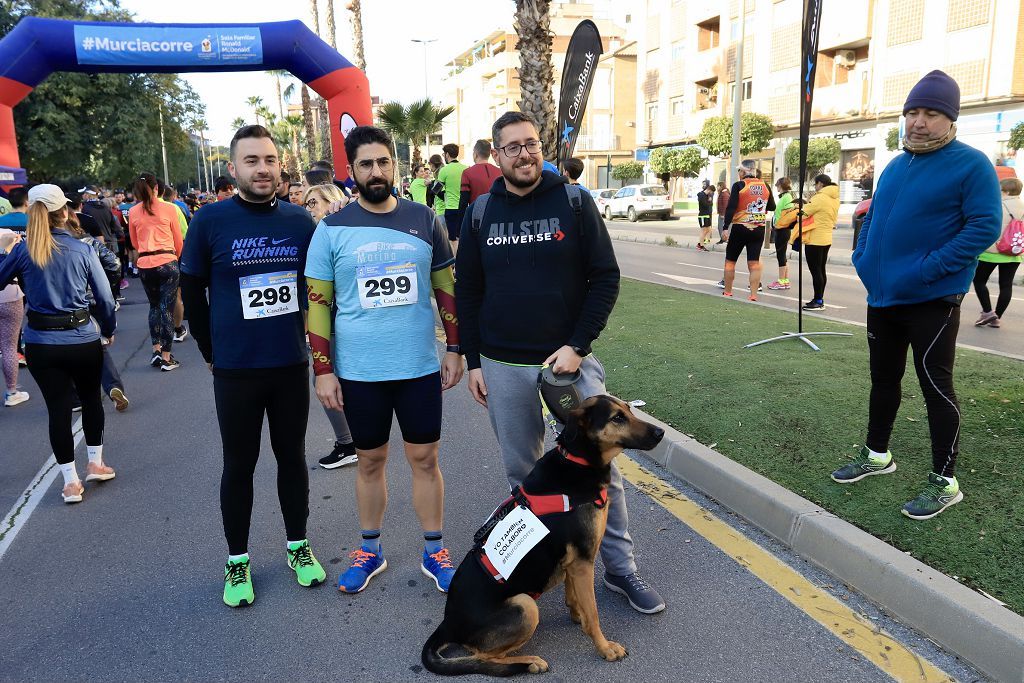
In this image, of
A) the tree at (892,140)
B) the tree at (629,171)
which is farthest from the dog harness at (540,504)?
the tree at (629,171)

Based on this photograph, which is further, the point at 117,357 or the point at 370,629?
the point at 117,357

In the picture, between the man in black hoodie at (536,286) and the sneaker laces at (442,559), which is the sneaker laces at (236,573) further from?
the man in black hoodie at (536,286)

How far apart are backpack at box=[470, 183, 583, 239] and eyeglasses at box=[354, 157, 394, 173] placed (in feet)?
1.34

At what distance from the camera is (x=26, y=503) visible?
4.58 metres

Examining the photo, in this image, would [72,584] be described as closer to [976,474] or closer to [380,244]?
[380,244]

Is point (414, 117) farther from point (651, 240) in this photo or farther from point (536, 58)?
point (536, 58)

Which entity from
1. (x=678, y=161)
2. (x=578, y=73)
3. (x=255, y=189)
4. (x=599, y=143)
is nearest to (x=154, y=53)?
(x=578, y=73)

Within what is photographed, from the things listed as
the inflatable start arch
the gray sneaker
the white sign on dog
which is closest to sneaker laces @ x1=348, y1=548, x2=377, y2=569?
the white sign on dog

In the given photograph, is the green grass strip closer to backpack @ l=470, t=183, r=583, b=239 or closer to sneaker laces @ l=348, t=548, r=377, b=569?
backpack @ l=470, t=183, r=583, b=239

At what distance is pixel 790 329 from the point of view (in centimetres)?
814

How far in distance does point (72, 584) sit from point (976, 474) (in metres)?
4.66

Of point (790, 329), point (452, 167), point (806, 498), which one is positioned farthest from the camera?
point (452, 167)

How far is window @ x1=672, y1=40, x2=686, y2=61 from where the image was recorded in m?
43.1

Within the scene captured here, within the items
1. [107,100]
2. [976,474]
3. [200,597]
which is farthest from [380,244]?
[107,100]
